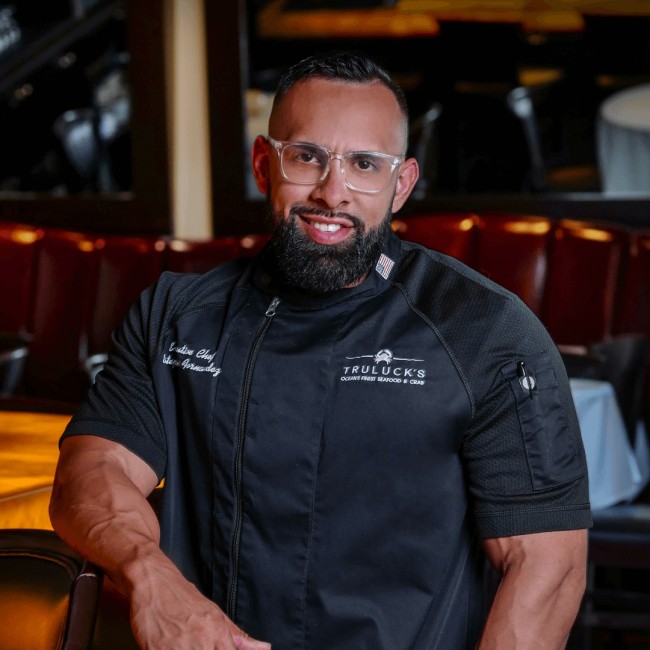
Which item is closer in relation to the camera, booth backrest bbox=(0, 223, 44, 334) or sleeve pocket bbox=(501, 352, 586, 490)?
sleeve pocket bbox=(501, 352, 586, 490)

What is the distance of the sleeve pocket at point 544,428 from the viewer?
1.00 metres

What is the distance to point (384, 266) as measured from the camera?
1.17m

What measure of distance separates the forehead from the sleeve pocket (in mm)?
384

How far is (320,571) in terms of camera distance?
106 centimetres

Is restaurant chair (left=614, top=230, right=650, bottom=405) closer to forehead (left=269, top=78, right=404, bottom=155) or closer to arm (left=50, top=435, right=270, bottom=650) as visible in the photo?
forehead (left=269, top=78, right=404, bottom=155)

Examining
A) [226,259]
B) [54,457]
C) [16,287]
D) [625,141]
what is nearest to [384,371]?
[54,457]

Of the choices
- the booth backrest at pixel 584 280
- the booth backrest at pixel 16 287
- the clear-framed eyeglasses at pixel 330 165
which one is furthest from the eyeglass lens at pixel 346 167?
the booth backrest at pixel 16 287

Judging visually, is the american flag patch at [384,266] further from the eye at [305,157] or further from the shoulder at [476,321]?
the eye at [305,157]

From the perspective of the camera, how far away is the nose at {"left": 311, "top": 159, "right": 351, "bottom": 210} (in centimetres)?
111

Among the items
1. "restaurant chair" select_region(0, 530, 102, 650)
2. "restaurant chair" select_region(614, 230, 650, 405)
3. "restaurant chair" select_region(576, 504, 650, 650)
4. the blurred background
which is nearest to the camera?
"restaurant chair" select_region(0, 530, 102, 650)

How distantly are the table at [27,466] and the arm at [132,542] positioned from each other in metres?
0.09

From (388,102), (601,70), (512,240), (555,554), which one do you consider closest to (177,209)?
(512,240)

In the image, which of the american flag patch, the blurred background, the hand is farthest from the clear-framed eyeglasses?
the blurred background

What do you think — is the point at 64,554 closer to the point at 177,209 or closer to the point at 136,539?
the point at 136,539
